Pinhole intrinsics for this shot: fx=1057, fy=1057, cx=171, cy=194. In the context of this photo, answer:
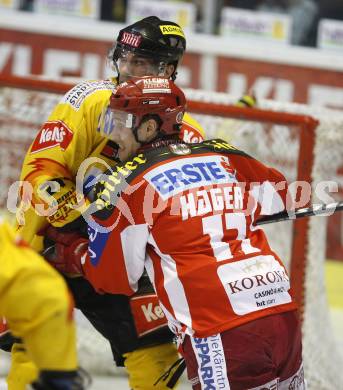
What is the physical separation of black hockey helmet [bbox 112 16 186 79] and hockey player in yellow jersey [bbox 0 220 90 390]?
1421 mm

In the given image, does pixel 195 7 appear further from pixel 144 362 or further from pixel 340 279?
pixel 144 362

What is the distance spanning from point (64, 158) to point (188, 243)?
72 centimetres

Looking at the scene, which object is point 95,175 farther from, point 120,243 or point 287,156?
point 287,156

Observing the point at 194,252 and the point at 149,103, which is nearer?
the point at 194,252

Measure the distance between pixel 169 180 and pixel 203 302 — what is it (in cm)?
35

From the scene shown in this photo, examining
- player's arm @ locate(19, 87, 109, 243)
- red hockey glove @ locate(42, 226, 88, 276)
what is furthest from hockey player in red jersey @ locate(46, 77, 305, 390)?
player's arm @ locate(19, 87, 109, 243)

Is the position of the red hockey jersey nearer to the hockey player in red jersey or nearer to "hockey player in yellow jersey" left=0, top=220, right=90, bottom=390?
the hockey player in red jersey

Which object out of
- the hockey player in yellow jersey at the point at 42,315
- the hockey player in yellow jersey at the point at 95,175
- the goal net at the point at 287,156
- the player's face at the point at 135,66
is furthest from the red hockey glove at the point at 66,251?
the goal net at the point at 287,156

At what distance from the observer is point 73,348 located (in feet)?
7.37

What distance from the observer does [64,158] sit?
3416 mm

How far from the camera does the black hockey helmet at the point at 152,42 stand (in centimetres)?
350

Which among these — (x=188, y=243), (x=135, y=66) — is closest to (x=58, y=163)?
(x=135, y=66)

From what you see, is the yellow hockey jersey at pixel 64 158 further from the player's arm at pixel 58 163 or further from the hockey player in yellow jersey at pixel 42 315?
the hockey player in yellow jersey at pixel 42 315

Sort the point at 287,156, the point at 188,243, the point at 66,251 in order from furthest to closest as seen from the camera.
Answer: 1. the point at 287,156
2. the point at 66,251
3. the point at 188,243
